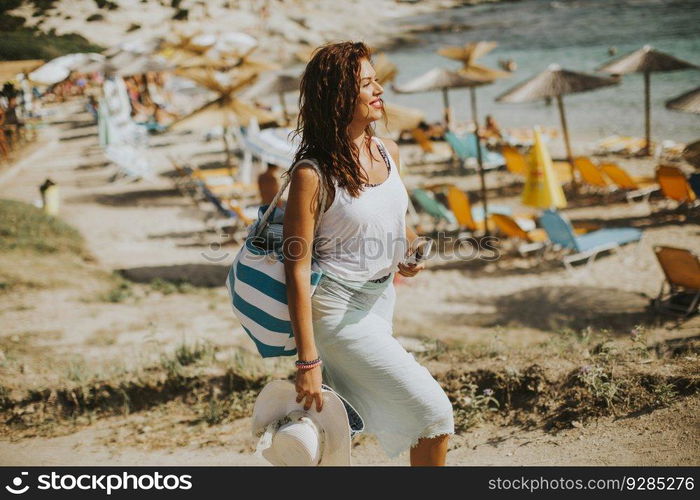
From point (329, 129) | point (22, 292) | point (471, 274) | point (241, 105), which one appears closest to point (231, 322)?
point (22, 292)

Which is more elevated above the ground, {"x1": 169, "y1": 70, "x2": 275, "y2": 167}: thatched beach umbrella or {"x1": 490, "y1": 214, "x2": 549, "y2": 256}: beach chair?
{"x1": 169, "y1": 70, "x2": 275, "y2": 167}: thatched beach umbrella

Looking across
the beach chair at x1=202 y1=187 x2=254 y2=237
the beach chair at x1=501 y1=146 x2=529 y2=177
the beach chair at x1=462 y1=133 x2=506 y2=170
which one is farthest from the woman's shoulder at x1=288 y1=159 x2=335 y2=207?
the beach chair at x1=462 y1=133 x2=506 y2=170

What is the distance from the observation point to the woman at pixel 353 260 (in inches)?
64.6

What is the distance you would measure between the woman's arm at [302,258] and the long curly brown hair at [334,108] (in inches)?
2.6

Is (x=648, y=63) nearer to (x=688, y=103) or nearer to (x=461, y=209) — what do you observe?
(x=688, y=103)

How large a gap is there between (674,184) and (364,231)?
7606mm

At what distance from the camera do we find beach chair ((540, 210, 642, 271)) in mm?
6738

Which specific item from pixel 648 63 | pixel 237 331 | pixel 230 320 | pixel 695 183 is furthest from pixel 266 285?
pixel 648 63

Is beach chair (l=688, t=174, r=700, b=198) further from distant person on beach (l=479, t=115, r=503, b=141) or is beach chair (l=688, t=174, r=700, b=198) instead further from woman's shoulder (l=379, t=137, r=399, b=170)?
woman's shoulder (l=379, t=137, r=399, b=170)

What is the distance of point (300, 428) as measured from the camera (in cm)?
173

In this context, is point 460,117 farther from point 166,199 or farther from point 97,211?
point 97,211

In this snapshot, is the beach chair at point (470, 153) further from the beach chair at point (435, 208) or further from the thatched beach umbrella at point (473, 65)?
the beach chair at point (435, 208)

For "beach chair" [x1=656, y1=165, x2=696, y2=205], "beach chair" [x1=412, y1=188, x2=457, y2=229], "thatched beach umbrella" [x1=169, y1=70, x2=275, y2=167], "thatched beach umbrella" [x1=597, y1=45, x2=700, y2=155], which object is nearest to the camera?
"beach chair" [x1=656, y1=165, x2=696, y2=205]

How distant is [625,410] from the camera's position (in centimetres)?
262
